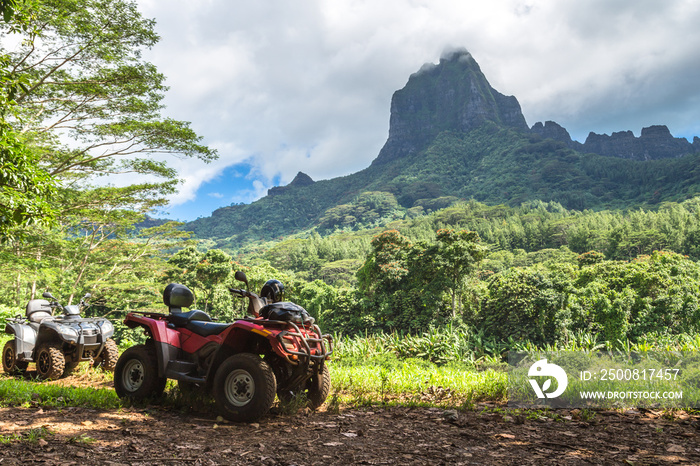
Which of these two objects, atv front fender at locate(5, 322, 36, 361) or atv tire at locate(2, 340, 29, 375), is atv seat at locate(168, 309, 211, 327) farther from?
atv tire at locate(2, 340, 29, 375)

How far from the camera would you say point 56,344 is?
20.6 feet

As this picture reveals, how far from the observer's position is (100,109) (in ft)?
43.5

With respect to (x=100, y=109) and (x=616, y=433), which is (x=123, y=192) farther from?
(x=616, y=433)

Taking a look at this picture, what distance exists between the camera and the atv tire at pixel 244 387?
11.9 ft

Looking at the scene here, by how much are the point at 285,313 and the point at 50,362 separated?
423cm

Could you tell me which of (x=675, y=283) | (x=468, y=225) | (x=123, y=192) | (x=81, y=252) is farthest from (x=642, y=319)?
(x=468, y=225)

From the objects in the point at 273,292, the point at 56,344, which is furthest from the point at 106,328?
the point at 273,292

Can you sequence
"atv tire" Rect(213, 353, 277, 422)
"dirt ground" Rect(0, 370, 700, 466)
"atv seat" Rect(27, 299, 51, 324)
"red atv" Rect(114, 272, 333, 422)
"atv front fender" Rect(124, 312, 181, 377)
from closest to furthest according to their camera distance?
"dirt ground" Rect(0, 370, 700, 466), "atv tire" Rect(213, 353, 277, 422), "red atv" Rect(114, 272, 333, 422), "atv front fender" Rect(124, 312, 181, 377), "atv seat" Rect(27, 299, 51, 324)

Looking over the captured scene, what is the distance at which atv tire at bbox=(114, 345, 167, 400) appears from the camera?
14.1ft

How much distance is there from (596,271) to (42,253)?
28.8 m

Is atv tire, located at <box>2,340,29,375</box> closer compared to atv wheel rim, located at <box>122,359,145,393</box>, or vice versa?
atv wheel rim, located at <box>122,359,145,393</box>

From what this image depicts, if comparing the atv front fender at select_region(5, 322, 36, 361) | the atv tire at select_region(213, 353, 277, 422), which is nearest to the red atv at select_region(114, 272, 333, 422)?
the atv tire at select_region(213, 353, 277, 422)

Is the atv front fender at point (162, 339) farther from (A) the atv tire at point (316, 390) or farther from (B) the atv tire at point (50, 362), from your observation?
(B) the atv tire at point (50, 362)

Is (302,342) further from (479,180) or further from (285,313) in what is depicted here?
(479,180)
